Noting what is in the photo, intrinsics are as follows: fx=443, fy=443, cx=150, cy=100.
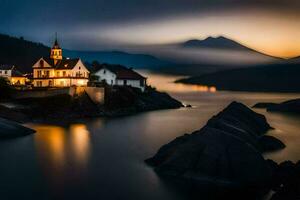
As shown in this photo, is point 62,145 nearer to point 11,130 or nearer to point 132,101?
point 11,130

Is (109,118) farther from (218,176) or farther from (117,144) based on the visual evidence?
(218,176)

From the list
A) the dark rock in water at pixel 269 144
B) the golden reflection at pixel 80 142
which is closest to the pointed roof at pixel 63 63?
the golden reflection at pixel 80 142

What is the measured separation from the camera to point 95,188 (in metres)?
27.6

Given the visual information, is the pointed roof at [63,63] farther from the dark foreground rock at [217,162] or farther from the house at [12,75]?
the dark foreground rock at [217,162]

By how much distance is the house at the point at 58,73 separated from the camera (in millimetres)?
75125

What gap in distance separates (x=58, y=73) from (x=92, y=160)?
4140cm

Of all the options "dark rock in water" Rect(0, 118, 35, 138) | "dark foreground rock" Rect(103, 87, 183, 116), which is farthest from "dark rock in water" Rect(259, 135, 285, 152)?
"dark foreground rock" Rect(103, 87, 183, 116)

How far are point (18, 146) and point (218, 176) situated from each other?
69.6 feet

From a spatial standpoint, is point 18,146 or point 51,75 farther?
point 51,75

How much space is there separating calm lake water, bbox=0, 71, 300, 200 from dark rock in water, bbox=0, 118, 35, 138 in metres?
1.30

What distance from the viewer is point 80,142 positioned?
150 ft

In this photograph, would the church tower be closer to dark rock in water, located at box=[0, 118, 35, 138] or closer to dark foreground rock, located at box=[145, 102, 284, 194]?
dark rock in water, located at box=[0, 118, 35, 138]

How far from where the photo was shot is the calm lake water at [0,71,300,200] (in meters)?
26.9

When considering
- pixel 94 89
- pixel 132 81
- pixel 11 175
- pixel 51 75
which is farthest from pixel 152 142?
pixel 132 81
